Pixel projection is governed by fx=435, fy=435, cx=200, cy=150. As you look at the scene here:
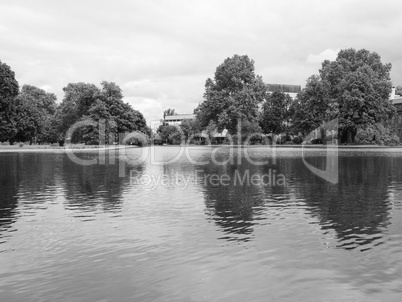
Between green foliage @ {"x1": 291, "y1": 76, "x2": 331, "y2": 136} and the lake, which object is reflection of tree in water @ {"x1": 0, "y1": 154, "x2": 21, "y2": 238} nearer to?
the lake

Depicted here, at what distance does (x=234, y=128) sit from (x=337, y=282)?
9069 cm

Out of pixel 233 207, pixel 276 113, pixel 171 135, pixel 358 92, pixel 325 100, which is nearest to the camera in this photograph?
pixel 233 207

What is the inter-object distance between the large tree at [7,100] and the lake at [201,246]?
2527 inches

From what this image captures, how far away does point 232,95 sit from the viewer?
321 ft

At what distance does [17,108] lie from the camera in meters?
86.8

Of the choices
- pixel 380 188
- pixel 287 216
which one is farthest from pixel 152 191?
pixel 380 188

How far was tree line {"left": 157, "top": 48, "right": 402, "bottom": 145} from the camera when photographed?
271 ft

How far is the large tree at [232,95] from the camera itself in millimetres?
94188

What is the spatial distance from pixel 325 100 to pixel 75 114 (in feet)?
183

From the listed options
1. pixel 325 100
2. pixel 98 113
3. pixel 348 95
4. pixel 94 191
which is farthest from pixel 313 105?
pixel 94 191

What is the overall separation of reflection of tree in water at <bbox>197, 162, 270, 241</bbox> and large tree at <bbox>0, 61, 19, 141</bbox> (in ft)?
210

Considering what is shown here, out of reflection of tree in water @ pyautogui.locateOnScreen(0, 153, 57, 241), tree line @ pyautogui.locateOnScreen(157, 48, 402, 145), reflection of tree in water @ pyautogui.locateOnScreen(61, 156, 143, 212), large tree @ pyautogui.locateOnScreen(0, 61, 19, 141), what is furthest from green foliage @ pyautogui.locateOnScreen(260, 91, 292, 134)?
reflection of tree in water @ pyautogui.locateOnScreen(0, 153, 57, 241)

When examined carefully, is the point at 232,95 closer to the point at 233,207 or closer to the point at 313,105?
the point at 313,105

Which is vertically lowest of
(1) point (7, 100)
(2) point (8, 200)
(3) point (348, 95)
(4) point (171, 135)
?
(2) point (8, 200)
